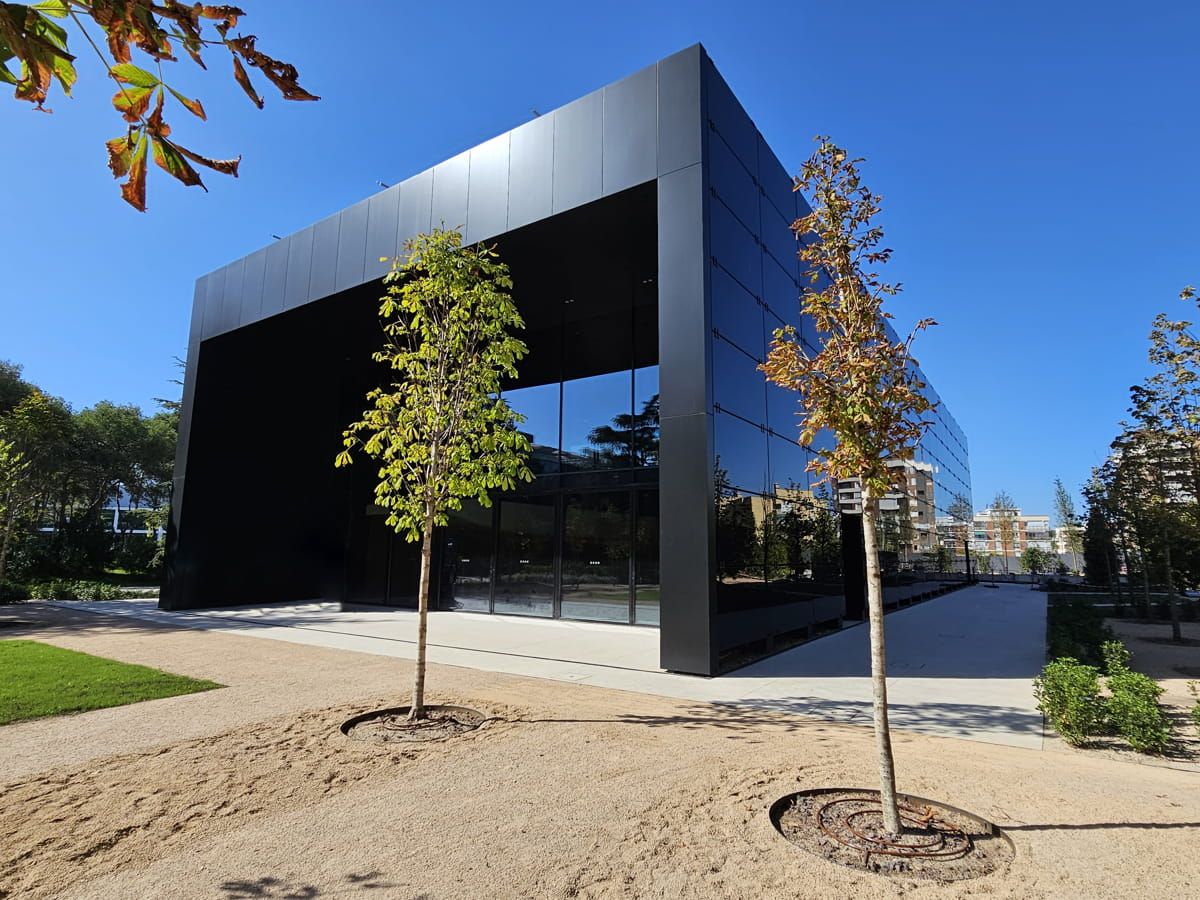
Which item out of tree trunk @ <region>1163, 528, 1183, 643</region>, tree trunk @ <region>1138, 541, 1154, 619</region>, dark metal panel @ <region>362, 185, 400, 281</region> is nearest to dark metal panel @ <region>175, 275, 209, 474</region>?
dark metal panel @ <region>362, 185, 400, 281</region>

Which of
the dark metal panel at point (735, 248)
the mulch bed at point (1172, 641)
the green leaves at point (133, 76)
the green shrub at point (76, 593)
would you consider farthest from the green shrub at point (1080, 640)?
the green shrub at point (76, 593)

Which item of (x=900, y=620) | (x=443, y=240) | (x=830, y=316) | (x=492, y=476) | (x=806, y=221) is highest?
(x=443, y=240)

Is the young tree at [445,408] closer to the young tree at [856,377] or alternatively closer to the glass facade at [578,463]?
the young tree at [856,377]

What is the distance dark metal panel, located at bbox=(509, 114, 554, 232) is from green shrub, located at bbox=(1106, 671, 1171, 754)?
9538 millimetres

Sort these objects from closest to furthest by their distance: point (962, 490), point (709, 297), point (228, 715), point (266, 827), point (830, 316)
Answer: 1. point (266, 827)
2. point (830, 316)
3. point (228, 715)
4. point (709, 297)
5. point (962, 490)

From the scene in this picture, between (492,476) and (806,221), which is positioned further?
(492,476)

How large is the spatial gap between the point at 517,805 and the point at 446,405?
4.01 meters

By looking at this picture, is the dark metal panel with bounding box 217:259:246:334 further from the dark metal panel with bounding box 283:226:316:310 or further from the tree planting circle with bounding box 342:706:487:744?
the tree planting circle with bounding box 342:706:487:744

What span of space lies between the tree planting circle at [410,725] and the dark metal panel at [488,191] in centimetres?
789

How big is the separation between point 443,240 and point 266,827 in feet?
18.2

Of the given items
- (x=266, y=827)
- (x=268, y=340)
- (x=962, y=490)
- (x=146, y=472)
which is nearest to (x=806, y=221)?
(x=266, y=827)

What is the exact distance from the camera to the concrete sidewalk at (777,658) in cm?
688

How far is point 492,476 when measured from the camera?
6.62m

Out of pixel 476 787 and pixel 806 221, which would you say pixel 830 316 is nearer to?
Answer: pixel 806 221
